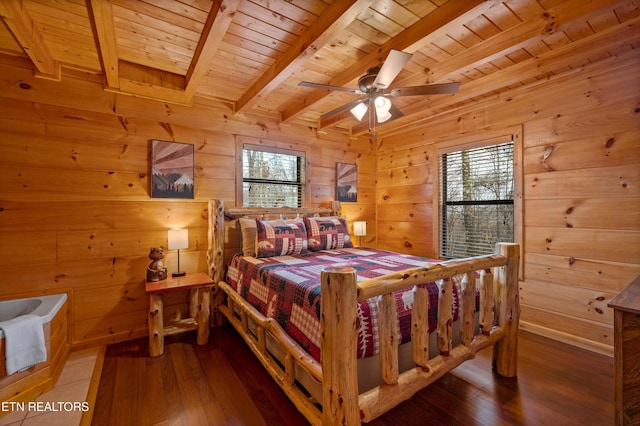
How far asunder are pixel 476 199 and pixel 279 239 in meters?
2.30

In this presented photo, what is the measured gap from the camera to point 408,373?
4.70ft

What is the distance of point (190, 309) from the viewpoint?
112 inches

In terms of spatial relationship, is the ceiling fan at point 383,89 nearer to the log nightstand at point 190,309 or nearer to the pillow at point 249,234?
the pillow at point 249,234

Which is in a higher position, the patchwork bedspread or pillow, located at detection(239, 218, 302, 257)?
pillow, located at detection(239, 218, 302, 257)

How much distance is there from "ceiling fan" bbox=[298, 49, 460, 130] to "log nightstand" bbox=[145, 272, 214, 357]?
192 centimetres

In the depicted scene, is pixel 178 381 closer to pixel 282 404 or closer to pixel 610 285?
pixel 282 404

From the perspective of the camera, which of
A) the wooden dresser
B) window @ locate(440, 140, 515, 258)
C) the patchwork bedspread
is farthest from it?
window @ locate(440, 140, 515, 258)

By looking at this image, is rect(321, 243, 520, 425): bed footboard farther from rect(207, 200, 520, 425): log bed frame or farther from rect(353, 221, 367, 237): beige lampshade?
rect(353, 221, 367, 237): beige lampshade

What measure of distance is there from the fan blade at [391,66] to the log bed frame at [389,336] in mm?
1189

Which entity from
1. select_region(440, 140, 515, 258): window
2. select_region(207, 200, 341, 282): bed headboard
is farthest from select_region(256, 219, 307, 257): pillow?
select_region(440, 140, 515, 258): window

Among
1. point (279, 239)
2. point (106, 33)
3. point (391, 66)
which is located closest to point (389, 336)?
point (391, 66)

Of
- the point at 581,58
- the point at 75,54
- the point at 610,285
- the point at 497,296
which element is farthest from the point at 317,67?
the point at 610,285

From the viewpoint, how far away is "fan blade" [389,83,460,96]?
1780 mm

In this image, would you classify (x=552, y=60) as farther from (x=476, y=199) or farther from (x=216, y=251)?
(x=216, y=251)
